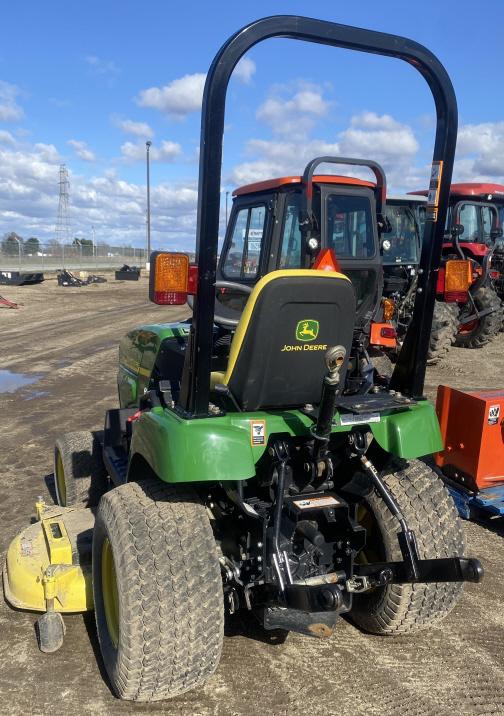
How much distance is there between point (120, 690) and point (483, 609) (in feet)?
5.89

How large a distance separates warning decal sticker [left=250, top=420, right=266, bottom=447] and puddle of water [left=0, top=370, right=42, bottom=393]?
20.5 feet

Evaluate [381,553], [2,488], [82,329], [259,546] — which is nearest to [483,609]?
[381,553]

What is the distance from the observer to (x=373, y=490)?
9.24 feet

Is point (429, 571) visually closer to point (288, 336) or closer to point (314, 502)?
point (314, 502)

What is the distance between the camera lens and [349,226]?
5785mm

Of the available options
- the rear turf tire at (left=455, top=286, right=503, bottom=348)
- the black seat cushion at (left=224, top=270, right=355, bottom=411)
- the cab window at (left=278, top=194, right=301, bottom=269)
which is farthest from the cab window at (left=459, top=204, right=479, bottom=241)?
the black seat cushion at (left=224, top=270, right=355, bottom=411)

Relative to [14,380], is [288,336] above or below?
above

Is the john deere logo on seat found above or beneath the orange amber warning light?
beneath

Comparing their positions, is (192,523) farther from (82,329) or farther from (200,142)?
(82,329)

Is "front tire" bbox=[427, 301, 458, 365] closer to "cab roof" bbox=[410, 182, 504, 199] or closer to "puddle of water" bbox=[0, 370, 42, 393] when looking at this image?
"cab roof" bbox=[410, 182, 504, 199]

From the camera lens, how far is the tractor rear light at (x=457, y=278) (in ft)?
8.79

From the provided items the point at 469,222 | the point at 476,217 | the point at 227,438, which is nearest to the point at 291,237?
the point at 227,438

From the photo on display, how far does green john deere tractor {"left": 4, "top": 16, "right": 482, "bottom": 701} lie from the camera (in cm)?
229

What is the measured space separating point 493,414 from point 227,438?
2356 millimetres
